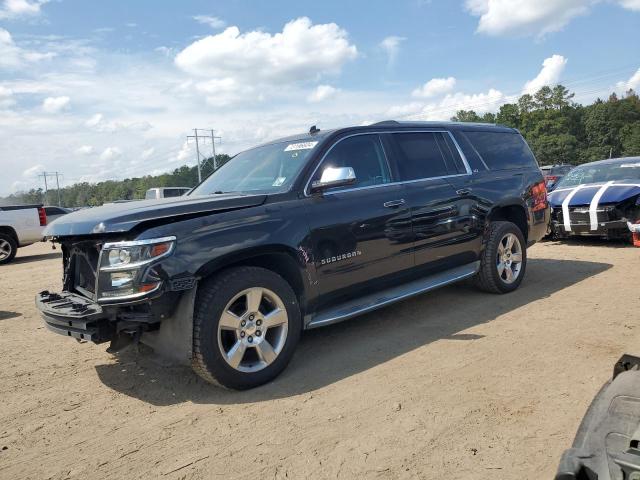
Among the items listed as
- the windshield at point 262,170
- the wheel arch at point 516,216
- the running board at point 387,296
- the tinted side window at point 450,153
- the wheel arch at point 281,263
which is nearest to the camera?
the wheel arch at point 281,263

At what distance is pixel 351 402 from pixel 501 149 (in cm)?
400

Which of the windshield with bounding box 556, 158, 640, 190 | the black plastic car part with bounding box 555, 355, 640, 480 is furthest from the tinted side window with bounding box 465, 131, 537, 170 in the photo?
the black plastic car part with bounding box 555, 355, 640, 480

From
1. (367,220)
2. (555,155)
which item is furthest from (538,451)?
(555,155)

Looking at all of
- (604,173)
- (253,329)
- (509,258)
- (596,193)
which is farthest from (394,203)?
(604,173)

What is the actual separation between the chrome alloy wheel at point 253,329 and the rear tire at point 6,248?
443 inches

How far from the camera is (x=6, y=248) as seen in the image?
40.1 feet

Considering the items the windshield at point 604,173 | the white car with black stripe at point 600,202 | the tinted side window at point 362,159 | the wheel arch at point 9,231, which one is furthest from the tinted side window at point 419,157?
the wheel arch at point 9,231

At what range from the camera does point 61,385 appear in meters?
3.82

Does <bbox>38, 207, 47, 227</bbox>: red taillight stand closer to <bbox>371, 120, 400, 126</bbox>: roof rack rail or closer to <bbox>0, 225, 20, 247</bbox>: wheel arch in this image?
<bbox>0, 225, 20, 247</bbox>: wheel arch

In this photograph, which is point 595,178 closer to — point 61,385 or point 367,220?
point 367,220

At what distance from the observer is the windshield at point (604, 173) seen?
8.69 metres

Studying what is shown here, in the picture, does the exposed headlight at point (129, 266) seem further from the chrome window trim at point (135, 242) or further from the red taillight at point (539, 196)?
the red taillight at point (539, 196)

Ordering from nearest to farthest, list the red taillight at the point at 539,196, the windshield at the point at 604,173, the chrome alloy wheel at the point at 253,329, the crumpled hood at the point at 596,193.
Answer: the chrome alloy wheel at the point at 253,329 < the red taillight at the point at 539,196 < the crumpled hood at the point at 596,193 < the windshield at the point at 604,173

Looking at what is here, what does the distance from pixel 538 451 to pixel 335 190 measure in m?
2.38
